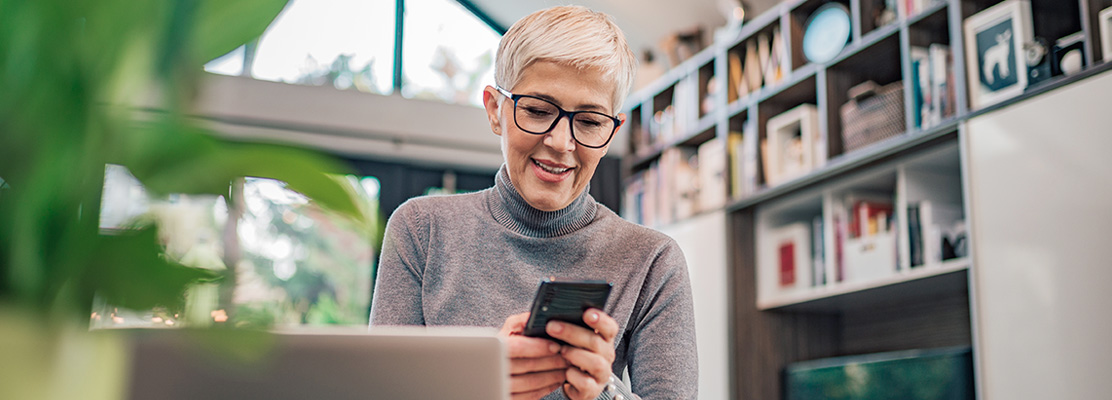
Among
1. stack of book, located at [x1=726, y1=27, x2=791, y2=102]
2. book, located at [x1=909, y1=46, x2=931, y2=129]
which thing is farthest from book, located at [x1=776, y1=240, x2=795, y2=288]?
book, located at [x1=909, y1=46, x2=931, y2=129]

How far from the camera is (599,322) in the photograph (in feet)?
2.83

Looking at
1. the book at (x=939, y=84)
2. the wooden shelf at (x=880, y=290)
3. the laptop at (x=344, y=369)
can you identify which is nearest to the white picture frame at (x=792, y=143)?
the wooden shelf at (x=880, y=290)

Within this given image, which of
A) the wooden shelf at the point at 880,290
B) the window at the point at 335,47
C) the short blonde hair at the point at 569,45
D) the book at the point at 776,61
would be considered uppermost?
the window at the point at 335,47

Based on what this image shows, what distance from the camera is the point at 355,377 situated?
48 cm

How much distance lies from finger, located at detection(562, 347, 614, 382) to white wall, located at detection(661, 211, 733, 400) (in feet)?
8.21

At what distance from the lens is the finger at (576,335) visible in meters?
0.85

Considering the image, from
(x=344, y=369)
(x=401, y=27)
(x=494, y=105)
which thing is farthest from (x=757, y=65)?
(x=344, y=369)

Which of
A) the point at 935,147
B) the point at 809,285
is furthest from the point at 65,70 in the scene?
the point at 809,285

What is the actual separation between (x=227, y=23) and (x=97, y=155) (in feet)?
0.18

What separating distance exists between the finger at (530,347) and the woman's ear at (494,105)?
0.47 meters

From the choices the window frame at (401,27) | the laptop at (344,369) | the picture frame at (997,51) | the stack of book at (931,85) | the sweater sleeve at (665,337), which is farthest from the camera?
the window frame at (401,27)

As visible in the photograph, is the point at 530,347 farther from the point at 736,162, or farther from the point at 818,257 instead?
the point at 736,162

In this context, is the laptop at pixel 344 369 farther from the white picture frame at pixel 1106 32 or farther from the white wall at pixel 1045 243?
the white picture frame at pixel 1106 32

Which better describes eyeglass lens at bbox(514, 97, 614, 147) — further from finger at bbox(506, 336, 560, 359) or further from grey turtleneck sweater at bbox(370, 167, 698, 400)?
finger at bbox(506, 336, 560, 359)
